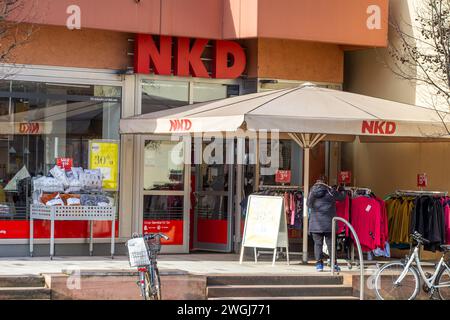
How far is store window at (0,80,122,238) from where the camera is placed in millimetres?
16266

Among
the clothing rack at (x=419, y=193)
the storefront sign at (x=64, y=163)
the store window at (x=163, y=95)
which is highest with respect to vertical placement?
the store window at (x=163, y=95)

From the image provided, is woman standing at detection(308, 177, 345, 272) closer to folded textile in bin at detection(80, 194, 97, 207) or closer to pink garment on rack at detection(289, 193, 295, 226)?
pink garment on rack at detection(289, 193, 295, 226)

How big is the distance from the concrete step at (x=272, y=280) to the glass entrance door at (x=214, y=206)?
377cm

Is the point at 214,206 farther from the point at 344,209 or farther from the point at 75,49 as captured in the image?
the point at 75,49

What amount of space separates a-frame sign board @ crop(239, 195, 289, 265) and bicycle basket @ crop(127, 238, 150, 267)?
15.4 ft

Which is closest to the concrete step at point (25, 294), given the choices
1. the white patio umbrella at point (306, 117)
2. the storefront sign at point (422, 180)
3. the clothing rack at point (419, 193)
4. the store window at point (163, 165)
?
the white patio umbrella at point (306, 117)

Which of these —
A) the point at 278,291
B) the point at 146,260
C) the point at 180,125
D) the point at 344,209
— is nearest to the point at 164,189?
the point at 180,125

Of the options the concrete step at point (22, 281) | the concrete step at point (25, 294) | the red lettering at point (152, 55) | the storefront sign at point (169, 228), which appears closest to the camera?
the concrete step at point (25, 294)

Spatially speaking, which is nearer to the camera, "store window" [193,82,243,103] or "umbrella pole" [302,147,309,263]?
"umbrella pole" [302,147,309,263]

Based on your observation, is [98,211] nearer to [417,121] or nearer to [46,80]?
[46,80]

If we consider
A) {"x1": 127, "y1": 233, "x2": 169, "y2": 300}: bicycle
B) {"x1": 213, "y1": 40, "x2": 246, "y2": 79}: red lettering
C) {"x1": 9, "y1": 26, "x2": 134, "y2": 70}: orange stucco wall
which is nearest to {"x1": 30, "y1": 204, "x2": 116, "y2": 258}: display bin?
{"x1": 9, "y1": 26, "x2": 134, "y2": 70}: orange stucco wall

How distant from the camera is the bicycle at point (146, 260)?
11.0 meters

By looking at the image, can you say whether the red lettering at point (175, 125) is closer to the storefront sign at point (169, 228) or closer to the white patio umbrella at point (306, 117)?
the white patio umbrella at point (306, 117)

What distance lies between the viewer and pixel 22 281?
42.7 ft
